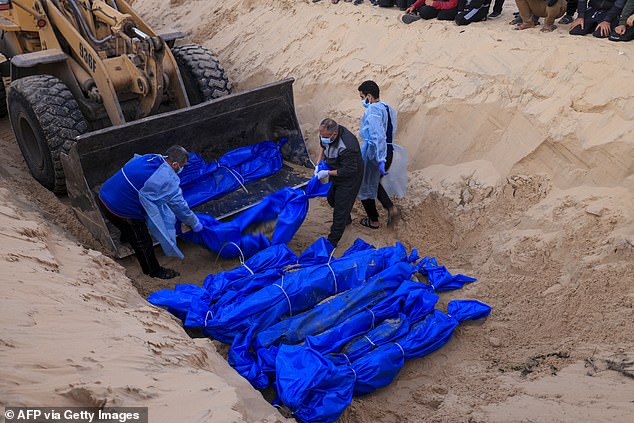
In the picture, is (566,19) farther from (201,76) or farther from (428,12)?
(201,76)

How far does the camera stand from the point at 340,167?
6520 mm

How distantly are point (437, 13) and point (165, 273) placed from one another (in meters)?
4.92

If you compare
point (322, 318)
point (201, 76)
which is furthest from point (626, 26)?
point (201, 76)

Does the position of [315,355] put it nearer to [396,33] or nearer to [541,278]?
[541,278]

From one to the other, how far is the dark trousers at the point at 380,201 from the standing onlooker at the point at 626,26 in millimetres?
2621

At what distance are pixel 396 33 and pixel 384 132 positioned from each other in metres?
2.39

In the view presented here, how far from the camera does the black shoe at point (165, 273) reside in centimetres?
630

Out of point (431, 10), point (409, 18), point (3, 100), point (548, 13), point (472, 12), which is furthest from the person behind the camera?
point (3, 100)

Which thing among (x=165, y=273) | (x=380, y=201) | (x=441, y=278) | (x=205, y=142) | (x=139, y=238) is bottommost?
(x=441, y=278)

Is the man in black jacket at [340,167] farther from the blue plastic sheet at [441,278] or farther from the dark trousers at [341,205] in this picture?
the blue plastic sheet at [441,278]

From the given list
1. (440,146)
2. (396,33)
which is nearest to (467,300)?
(440,146)

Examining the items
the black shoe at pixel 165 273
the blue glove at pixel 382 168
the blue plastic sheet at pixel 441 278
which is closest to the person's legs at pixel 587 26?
the blue glove at pixel 382 168

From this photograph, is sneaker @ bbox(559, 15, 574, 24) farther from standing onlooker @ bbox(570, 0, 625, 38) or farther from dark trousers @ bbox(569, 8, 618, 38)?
dark trousers @ bbox(569, 8, 618, 38)

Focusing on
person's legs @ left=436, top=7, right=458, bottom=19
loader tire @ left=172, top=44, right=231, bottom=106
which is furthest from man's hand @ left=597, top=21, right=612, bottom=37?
loader tire @ left=172, top=44, right=231, bottom=106
